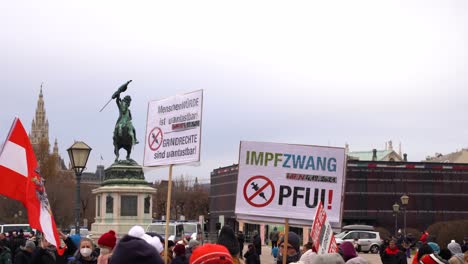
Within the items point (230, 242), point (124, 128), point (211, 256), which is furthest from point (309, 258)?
point (124, 128)

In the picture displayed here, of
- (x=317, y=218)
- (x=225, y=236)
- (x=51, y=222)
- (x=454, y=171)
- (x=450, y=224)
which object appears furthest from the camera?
(x=454, y=171)

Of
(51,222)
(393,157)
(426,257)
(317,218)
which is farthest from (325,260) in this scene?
(393,157)

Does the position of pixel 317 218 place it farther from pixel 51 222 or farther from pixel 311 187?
pixel 51 222

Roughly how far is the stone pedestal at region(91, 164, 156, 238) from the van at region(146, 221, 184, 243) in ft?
4.20

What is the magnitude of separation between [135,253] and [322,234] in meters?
5.65

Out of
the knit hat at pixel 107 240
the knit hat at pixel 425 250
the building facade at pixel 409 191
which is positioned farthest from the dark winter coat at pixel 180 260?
the building facade at pixel 409 191

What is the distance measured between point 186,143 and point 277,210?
2.52m

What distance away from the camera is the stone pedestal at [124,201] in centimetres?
4306

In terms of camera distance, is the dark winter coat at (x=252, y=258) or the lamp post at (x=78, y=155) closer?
the dark winter coat at (x=252, y=258)

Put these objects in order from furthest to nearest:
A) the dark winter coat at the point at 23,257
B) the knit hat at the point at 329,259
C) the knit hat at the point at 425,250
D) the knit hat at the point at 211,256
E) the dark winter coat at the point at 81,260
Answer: the dark winter coat at the point at 23,257, the knit hat at the point at 425,250, the dark winter coat at the point at 81,260, the knit hat at the point at 329,259, the knit hat at the point at 211,256

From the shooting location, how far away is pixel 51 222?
11.4 metres

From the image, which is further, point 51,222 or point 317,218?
point 51,222

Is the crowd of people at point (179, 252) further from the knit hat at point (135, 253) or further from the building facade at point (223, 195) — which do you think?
the building facade at point (223, 195)

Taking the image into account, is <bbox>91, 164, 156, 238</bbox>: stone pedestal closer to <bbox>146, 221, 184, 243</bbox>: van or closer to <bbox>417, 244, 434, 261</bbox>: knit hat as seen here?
<bbox>146, 221, 184, 243</bbox>: van
